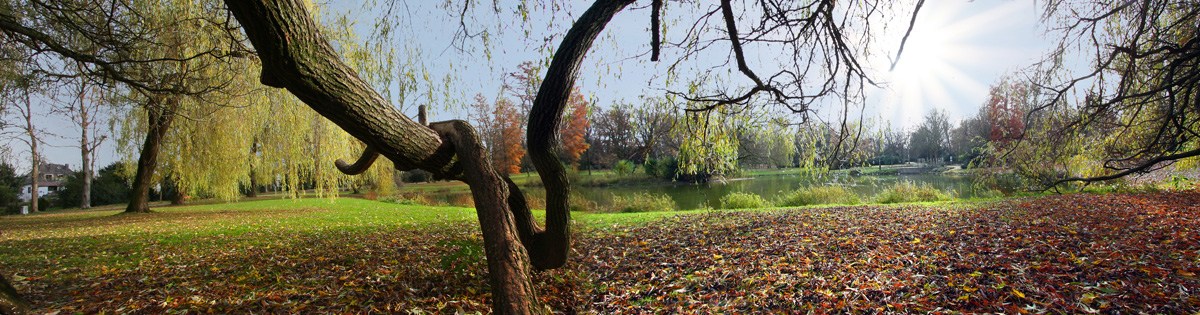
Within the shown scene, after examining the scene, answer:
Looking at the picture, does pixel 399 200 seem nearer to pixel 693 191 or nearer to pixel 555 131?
pixel 693 191

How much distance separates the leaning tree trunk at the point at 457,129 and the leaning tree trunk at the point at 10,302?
2066mm

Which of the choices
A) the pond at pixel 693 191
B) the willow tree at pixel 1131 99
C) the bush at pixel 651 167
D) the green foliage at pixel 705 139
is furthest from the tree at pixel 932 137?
the green foliage at pixel 705 139

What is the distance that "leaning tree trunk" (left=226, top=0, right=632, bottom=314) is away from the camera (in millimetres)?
2197

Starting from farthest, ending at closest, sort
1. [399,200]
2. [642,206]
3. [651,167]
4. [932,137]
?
[932,137], [651,167], [399,200], [642,206]

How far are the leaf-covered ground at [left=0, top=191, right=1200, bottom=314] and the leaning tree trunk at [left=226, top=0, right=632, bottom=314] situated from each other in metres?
0.73

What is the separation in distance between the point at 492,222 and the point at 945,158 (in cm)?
3531

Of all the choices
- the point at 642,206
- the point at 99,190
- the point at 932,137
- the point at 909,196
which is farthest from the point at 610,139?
the point at 932,137

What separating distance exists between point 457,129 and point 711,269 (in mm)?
2122

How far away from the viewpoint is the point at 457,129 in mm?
2871

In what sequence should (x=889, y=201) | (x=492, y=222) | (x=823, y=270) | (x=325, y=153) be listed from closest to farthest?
(x=492, y=222) < (x=823, y=270) < (x=325, y=153) < (x=889, y=201)

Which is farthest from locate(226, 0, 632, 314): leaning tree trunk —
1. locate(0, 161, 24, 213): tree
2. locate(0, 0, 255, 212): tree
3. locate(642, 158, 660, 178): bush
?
locate(0, 161, 24, 213): tree

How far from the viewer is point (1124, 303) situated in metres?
2.56

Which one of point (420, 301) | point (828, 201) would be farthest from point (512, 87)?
point (828, 201)

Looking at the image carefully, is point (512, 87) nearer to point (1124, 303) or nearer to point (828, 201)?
point (1124, 303)
